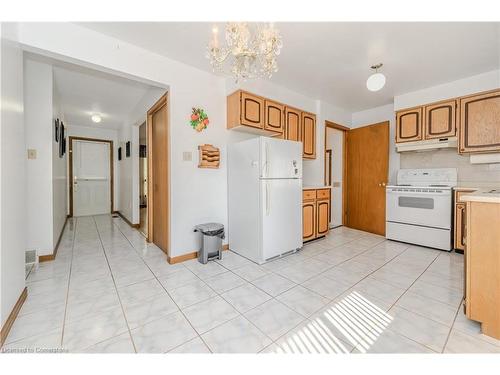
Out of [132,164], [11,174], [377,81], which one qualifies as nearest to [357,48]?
[377,81]

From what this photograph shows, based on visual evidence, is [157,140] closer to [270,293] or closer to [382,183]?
[270,293]

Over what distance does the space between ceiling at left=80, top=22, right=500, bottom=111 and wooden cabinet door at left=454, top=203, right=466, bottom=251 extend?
5.97 feet

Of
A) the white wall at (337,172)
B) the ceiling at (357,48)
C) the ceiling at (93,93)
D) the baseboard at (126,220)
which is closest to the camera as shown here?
the ceiling at (357,48)

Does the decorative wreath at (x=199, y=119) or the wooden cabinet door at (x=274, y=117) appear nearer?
the decorative wreath at (x=199, y=119)

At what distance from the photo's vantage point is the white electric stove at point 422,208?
3031mm

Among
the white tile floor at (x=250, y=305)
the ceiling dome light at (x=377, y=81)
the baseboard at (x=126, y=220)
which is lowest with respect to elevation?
the white tile floor at (x=250, y=305)

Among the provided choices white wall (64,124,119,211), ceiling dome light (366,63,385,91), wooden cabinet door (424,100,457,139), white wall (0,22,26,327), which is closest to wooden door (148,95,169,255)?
white wall (0,22,26,327)

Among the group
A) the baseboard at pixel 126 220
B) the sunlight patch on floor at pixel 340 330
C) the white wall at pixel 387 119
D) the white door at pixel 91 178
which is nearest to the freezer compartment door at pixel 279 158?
the sunlight patch on floor at pixel 340 330

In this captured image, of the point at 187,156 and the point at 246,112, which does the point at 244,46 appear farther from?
the point at 187,156

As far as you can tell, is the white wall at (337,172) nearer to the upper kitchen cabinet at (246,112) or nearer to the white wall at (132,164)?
the upper kitchen cabinet at (246,112)

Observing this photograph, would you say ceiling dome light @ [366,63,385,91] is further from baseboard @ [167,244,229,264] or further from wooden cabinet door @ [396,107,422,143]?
baseboard @ [167,244,229,264]

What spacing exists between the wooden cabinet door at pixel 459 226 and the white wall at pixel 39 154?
5224 millimetres
